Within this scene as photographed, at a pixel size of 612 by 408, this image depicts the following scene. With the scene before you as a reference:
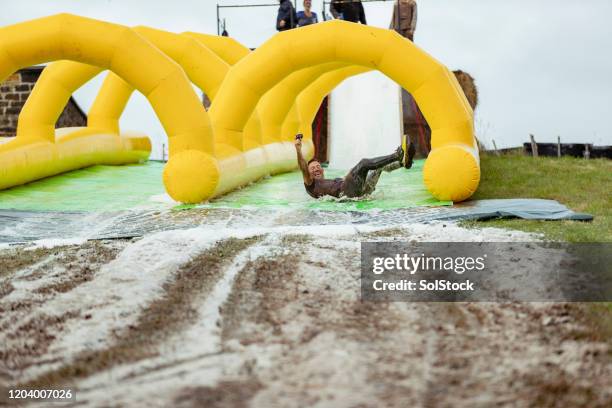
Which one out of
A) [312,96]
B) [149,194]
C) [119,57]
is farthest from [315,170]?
[312,96]

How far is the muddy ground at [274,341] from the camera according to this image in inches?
100.0

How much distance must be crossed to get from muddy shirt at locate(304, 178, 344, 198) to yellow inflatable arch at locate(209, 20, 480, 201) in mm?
907

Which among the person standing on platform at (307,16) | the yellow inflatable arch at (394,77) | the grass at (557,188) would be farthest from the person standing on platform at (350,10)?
the yellow inflatable arch at (394,77)

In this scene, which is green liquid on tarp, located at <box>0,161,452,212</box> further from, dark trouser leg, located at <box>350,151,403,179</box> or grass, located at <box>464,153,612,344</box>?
grass, located at <box>464,153,612,344</box>

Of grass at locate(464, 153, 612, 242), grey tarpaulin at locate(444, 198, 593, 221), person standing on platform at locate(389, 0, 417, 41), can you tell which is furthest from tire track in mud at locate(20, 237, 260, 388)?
person standing on platform at locate(389, 0, 417, 41)

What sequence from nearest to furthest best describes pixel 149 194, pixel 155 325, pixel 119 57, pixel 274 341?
pixel 274 341 < pixel 155 325 < pixel 119 57 < pixel 149 194

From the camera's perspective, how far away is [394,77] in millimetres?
7777

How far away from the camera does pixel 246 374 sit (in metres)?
2.69

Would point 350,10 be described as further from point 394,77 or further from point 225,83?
point 394,77

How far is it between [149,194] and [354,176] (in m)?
2.49

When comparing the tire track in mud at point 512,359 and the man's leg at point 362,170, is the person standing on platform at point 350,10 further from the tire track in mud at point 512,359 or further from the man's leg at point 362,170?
the tire track in mud at point 512,359

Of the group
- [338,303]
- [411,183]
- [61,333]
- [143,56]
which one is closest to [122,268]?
[61,333]

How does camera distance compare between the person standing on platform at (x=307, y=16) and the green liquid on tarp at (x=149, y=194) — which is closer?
the green liquid on tarp at (x=149, y=194)

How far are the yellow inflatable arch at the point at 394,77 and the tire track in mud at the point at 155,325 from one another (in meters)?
3.29
